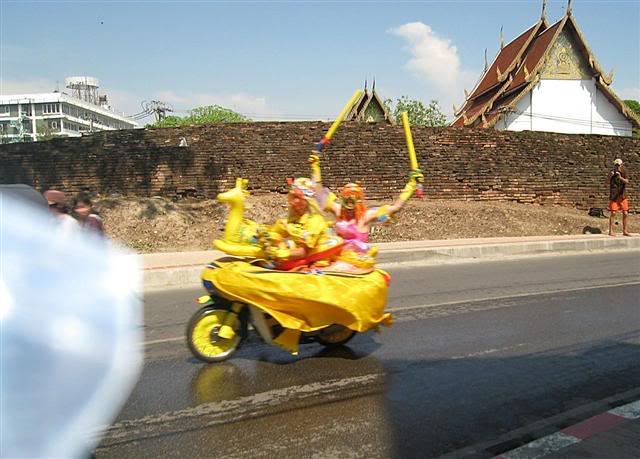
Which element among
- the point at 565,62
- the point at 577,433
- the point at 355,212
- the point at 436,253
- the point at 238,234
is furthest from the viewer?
the point at 565,62

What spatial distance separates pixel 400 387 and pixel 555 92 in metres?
30.9

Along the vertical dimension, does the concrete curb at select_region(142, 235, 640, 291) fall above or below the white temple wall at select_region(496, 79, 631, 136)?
below

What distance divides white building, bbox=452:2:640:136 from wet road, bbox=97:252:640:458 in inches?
998

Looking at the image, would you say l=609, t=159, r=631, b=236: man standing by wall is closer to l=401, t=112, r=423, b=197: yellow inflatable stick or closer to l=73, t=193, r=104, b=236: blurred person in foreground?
l=401, t=112, r=423, b=197: yellow inflatable stick

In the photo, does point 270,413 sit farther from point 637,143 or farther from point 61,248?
point 637,143

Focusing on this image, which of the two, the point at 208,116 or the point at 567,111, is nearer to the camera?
the point at 567,111

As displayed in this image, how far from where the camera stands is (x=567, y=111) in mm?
31438

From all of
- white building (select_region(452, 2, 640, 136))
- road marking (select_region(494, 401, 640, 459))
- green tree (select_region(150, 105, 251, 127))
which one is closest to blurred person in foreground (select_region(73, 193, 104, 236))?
road marking (select_region(494, 401, 640, 459))

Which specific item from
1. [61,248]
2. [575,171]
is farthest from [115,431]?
[575,171]

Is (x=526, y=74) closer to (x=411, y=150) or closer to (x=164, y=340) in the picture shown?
(x=411, y=150)

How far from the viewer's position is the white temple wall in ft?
102

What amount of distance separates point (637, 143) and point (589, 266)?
12.4 metres

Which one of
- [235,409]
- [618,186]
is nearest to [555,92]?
[618,186]

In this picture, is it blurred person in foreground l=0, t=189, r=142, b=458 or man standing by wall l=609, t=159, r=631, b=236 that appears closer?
blurred person in foreground l=0, t=189, r=142, b=458
